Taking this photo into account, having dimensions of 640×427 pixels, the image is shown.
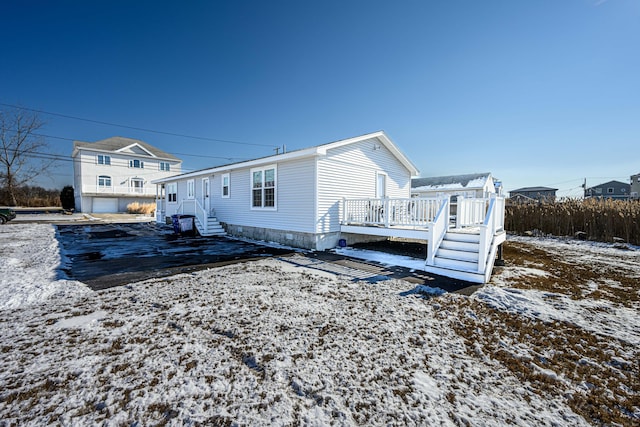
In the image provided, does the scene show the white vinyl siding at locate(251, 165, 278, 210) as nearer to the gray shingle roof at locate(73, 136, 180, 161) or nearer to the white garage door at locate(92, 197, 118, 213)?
the white garage door at locate(92, 197, 118, 213)

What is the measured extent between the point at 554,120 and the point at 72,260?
22.1 m

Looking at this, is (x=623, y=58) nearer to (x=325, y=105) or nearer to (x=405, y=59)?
(x=405, y=59)

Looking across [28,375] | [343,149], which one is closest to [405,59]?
[343,149]

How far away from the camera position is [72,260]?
7.11 metres

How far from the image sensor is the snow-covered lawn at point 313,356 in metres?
1.94

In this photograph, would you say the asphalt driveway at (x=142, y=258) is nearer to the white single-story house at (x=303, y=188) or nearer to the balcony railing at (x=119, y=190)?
the white single-story house at (x=303, y=188)

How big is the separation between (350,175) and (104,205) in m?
32.6

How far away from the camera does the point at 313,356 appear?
265 centimetres

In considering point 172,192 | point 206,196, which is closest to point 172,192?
point 172,192

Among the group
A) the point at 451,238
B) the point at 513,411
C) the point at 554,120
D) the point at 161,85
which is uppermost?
the point at 161,85

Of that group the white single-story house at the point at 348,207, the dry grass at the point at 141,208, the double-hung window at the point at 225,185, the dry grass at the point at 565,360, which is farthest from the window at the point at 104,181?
the dry grass at the point at 565,360

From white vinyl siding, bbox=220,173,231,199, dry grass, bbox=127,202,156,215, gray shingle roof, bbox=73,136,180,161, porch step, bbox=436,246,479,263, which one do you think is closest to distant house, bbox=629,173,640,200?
porch step, bbox=436,246,479,263

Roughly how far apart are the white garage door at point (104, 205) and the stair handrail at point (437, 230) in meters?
35.9

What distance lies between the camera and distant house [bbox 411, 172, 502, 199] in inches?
908
